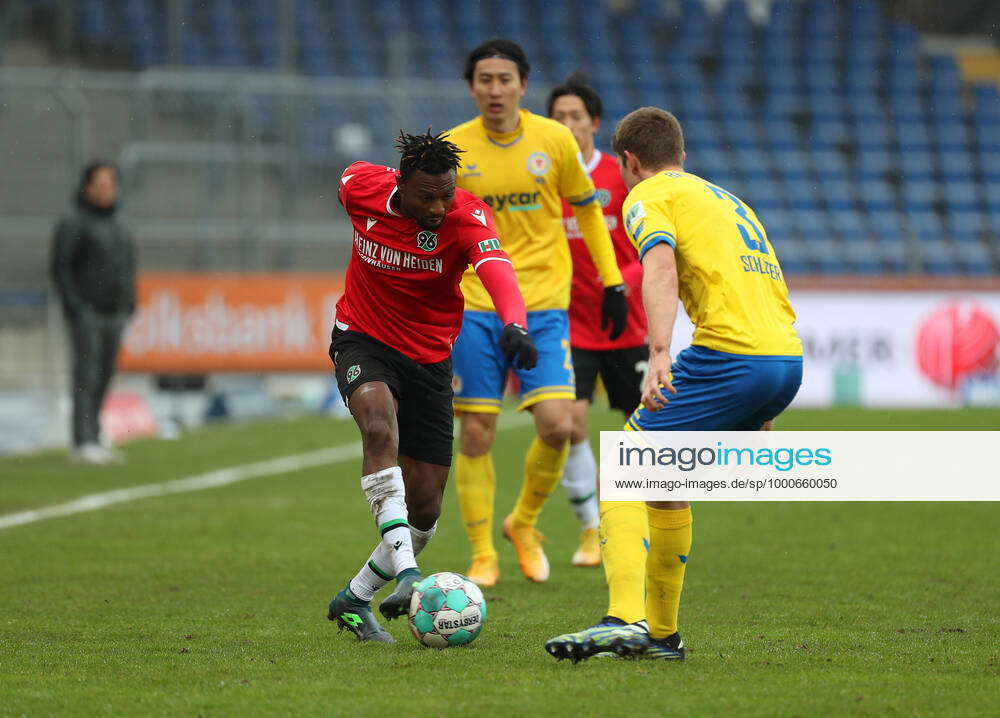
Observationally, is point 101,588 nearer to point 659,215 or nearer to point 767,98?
point 659,215

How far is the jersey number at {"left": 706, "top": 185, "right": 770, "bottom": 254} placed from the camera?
16.6 ft

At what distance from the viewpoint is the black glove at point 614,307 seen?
7.18m

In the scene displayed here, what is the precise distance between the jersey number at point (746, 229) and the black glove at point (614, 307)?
2004 mm

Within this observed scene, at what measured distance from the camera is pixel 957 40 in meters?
30.8

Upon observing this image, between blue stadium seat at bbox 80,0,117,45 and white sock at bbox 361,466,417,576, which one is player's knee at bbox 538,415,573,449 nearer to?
white sock at bbox 361,466,417,576

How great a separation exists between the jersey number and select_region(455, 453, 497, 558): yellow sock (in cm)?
243

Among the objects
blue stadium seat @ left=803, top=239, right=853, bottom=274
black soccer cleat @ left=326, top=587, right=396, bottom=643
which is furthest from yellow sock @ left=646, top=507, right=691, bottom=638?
blue stadium seat @ left=803, top=239, right=853, bottom=274

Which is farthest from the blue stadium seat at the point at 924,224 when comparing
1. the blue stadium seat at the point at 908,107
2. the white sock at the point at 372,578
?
the white sock at the point at 372,578

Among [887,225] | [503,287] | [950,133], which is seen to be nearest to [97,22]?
[887,225]

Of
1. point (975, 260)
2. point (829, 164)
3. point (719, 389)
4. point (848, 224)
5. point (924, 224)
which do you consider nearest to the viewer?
point (719, 389)

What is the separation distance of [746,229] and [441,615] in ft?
5.40

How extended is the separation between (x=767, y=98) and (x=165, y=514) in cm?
2094

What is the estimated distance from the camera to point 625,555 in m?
5.08

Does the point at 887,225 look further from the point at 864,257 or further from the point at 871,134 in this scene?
the point at 871,134
